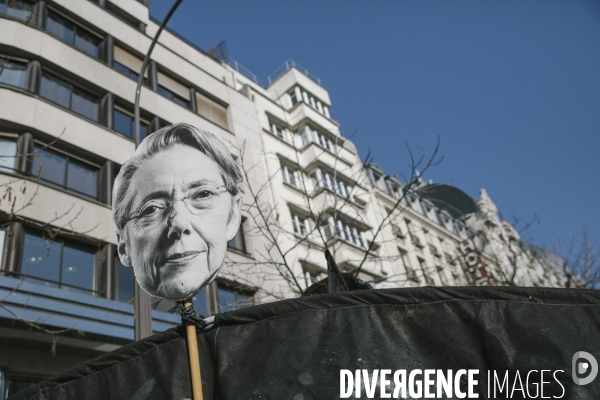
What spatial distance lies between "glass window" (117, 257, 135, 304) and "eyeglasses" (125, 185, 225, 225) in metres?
12.0

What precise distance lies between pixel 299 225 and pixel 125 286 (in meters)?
10.2

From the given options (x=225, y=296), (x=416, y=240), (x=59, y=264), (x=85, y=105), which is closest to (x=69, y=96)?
(x=85, y=105)

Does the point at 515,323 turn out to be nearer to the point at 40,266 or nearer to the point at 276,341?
the point at 276,341

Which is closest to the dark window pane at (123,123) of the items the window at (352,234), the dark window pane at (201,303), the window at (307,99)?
the dark window pane at (201,303)

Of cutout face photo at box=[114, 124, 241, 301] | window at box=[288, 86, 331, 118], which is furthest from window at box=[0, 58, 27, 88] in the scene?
window at box=[288, 86, 331, 118]

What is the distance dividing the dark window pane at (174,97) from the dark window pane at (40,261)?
951cm

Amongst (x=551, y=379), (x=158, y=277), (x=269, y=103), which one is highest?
(x=269, y=103)

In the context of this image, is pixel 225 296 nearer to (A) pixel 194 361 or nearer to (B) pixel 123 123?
(B) pixel 123 123

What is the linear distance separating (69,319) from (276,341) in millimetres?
11225

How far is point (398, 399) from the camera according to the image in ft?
6.52

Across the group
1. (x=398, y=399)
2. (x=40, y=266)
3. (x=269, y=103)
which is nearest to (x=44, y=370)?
(x=40, y=266)

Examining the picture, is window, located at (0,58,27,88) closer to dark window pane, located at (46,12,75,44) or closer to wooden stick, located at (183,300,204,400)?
dark window pane, located at (46,12,75,44)

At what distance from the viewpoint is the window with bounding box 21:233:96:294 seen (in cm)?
1234

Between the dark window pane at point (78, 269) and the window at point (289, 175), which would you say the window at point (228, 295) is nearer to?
the dark window pane at point (78, 269)
